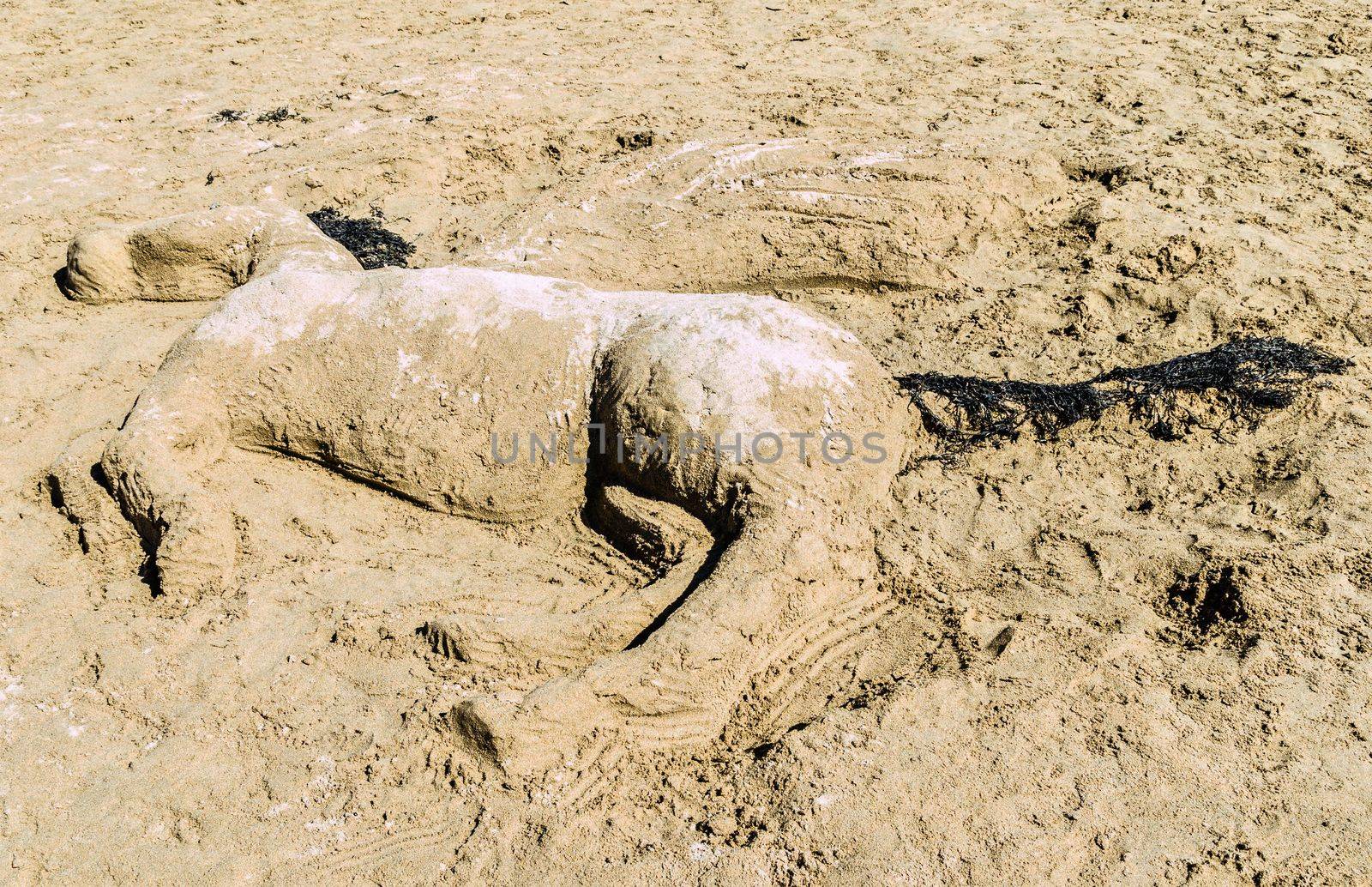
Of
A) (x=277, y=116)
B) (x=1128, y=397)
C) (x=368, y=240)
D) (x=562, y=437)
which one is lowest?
(x=1128, y=397)

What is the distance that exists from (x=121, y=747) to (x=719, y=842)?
6.35ft

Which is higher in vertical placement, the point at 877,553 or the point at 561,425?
the point at 561,425

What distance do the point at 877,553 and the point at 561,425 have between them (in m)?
1.33

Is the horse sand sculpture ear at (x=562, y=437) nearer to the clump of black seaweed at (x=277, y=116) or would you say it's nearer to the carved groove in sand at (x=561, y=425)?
the carved groove in sand at (x=561, y=425)

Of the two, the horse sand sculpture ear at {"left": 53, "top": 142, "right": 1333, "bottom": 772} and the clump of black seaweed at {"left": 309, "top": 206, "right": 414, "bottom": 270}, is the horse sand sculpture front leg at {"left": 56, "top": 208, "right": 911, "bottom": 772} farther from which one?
the clump of black seaweed at {"left": 309, "top": 206, "right": 414, "bottom": 270}

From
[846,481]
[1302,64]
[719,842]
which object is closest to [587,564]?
[846,481]

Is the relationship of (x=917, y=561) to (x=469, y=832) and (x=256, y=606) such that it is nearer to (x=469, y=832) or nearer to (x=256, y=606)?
(x=469, y=832)

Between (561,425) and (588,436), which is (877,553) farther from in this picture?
(561,425)

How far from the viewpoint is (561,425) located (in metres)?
3.88

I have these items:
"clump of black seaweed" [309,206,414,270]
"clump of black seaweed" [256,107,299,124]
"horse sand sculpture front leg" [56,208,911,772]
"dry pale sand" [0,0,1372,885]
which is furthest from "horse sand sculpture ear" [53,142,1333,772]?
"clump of black seaweed" [256,107,299,124]

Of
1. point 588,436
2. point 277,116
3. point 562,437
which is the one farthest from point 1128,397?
point 277,116

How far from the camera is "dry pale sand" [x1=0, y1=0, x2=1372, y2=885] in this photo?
2.71 metres

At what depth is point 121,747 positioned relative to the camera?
309cm

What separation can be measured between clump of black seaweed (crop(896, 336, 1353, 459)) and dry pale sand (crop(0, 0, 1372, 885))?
9cm
